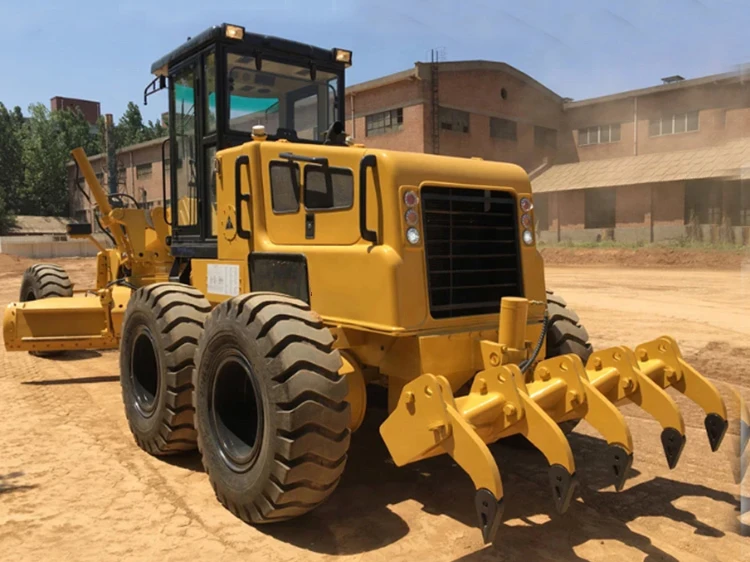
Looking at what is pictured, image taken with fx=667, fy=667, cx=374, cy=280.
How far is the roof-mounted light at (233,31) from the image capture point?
17.9 ft

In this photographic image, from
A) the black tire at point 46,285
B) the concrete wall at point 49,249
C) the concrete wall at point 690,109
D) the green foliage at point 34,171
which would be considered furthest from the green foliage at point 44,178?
the concrete wall at point 690,109

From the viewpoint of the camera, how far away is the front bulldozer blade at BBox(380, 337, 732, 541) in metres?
3.27

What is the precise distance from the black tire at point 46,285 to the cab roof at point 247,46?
4839mm

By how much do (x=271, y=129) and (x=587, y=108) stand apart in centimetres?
535

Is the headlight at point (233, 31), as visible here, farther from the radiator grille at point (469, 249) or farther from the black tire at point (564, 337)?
the black tire at point (564, 337)

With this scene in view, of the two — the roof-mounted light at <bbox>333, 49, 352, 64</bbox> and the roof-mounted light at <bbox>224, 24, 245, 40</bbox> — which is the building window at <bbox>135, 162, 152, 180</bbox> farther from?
the roof-mounted light at <bbox>224, 24, 245, 40</bbox>

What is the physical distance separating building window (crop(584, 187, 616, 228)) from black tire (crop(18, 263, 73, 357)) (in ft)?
86.4

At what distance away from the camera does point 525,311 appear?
411cm

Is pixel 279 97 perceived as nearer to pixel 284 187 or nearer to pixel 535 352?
pixel 284 187

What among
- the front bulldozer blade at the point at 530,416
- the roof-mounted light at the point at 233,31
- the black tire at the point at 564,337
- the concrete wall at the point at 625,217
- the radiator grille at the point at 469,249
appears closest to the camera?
the front bulldozer blade at the point at 530,416

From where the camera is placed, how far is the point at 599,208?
105 ft

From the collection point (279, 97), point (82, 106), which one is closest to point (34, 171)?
point (82, 106)

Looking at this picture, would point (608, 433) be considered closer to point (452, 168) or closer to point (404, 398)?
point (404, 398)

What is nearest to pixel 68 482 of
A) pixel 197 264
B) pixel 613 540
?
pixel 197 264
